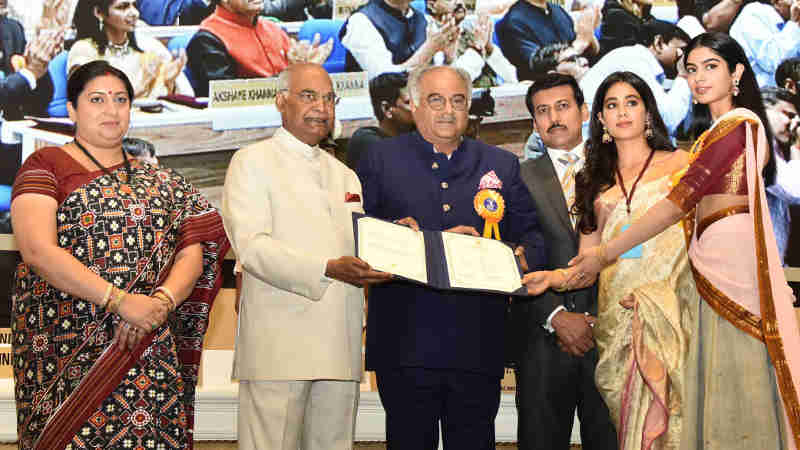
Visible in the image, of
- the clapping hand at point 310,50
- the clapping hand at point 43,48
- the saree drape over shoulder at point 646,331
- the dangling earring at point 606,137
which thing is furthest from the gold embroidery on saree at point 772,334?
the clapping hand at point 43,48

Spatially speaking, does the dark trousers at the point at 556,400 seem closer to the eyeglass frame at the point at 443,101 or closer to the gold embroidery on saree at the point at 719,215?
the gold embroidery on saree at the point at 719,215

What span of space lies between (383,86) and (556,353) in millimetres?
2145

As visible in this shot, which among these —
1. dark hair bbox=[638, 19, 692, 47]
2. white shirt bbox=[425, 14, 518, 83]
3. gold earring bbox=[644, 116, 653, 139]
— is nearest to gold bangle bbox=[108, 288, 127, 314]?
gold earring bbox=[644, 116, 653, 139]

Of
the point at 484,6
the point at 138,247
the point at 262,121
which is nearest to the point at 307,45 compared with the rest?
the point at 262,121

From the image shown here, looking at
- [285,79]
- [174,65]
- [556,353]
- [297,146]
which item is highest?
[174,65]

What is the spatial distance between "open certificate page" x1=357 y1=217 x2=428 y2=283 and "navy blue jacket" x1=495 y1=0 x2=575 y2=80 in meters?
2.34

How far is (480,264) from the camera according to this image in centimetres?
279

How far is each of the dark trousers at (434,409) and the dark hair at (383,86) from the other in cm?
220

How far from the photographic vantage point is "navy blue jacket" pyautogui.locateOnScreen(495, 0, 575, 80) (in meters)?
4.86

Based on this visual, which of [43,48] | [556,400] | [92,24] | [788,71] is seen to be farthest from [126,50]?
[788,71]

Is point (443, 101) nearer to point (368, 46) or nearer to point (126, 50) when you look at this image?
point (368, 46)

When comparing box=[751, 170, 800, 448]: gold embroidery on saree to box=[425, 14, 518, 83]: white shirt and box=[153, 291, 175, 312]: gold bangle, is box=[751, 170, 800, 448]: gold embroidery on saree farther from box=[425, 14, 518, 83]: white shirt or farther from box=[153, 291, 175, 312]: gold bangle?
box=[425, 14, 518, 83]: white shirt

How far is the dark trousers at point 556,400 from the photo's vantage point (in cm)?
323

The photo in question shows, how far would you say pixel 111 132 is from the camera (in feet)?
9.56
